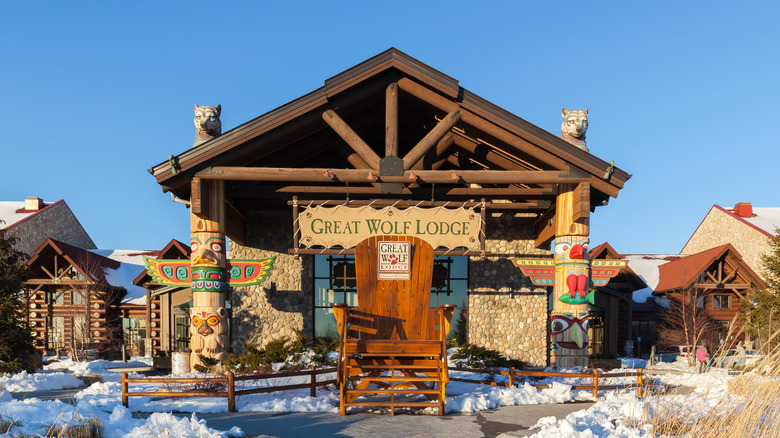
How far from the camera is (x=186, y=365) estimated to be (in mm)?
11172

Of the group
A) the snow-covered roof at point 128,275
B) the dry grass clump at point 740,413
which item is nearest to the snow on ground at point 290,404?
the dry grass clump at point 740,413

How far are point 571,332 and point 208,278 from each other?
6.52m

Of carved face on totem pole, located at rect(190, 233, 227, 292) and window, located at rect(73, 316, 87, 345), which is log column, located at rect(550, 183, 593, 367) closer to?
carved face on totem pole, located at rect(190, 233, 227, 292)


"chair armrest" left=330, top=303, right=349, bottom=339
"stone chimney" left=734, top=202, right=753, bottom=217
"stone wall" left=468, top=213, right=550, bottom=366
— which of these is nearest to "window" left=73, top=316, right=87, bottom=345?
"stone wall" left=468, top=213, right=550, bottom=366

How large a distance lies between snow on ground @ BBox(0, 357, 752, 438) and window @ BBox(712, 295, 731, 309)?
16544 millimetres

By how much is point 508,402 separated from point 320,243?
4721 millimetres

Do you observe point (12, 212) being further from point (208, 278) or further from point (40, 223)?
point (208, 278)

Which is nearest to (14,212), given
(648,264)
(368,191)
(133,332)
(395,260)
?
(133,332)

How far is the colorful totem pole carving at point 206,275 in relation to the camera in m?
10.7

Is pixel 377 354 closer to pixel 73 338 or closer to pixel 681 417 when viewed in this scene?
pixel 681 417

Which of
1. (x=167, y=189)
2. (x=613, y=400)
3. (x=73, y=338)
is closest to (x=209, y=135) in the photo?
(x=167, y=189)

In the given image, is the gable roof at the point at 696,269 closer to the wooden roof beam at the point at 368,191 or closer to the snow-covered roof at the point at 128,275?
the wooden roof beam at the point at 368,191

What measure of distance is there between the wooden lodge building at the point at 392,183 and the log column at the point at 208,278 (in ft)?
0.57

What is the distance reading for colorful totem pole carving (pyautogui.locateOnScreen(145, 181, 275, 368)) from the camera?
10.7 meters
